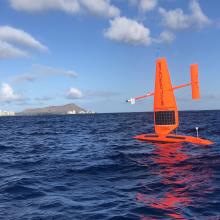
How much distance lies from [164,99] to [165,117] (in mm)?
1398

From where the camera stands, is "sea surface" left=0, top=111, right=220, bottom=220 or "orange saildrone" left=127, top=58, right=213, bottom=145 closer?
"sea surface" left=0, top=111, right=220, bottom=220

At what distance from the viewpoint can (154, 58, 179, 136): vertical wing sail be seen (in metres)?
25.5

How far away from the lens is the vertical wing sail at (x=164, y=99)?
25.5 metres

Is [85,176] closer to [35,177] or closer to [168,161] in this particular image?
[35,177]

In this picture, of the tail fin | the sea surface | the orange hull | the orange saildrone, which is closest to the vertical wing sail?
the orange saildrone

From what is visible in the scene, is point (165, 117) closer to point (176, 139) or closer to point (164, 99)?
point (164, 99)

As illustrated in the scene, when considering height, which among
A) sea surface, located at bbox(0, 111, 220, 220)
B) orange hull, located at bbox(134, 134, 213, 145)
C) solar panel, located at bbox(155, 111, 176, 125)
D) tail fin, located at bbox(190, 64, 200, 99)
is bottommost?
sea surface, located at bbox(0, 111, 220, 220)

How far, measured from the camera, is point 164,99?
2561 centimetres

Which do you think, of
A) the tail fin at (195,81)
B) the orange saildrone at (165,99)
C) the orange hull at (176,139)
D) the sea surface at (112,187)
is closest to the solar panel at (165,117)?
the orange saildrone at (165,99)

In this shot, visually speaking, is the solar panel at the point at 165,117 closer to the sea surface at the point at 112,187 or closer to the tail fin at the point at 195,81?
the tail fin at the point at 195,81

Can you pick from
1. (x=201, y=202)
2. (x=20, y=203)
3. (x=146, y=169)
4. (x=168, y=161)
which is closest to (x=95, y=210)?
(x=20, y=203)

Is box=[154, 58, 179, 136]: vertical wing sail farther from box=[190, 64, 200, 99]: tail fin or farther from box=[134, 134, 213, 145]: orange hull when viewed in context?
box=[190, 64, 200, 99]: tail fin

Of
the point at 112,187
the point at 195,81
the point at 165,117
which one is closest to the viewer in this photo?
the point at 112,187

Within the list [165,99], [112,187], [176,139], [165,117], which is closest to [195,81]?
[165,99]
